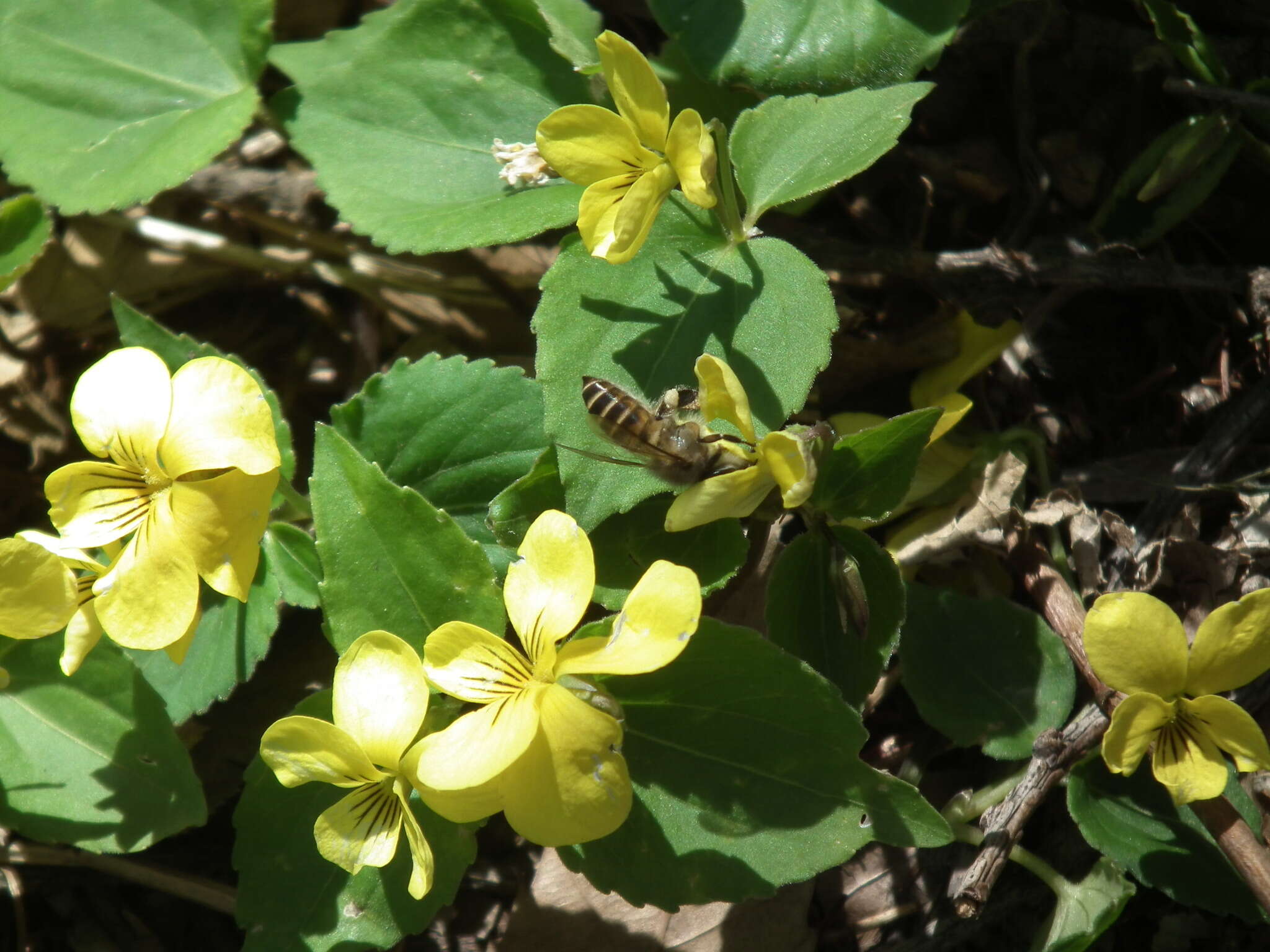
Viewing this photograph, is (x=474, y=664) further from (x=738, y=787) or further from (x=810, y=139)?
(x=810, y=139)

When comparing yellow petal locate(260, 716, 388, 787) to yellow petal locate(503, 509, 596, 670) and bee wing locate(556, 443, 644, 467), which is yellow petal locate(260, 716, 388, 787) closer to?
yellow petal locate(503, 509, 596, 670)

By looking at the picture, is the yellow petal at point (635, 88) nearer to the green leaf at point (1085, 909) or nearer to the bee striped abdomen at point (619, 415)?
the bee striped abdomen at point (619, 415)

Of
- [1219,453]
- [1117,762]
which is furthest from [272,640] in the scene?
[1219,453]

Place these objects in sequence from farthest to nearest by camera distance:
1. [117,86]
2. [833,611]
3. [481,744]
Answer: [117,86], [833,611], [481,744]

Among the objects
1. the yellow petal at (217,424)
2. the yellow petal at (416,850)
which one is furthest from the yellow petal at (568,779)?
the yellow petal at (217,424)

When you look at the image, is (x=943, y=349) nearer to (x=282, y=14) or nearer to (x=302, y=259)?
(x=302, y=259)

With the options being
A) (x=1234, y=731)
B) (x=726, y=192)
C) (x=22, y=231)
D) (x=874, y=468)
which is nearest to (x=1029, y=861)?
(x=1234, y=731)
